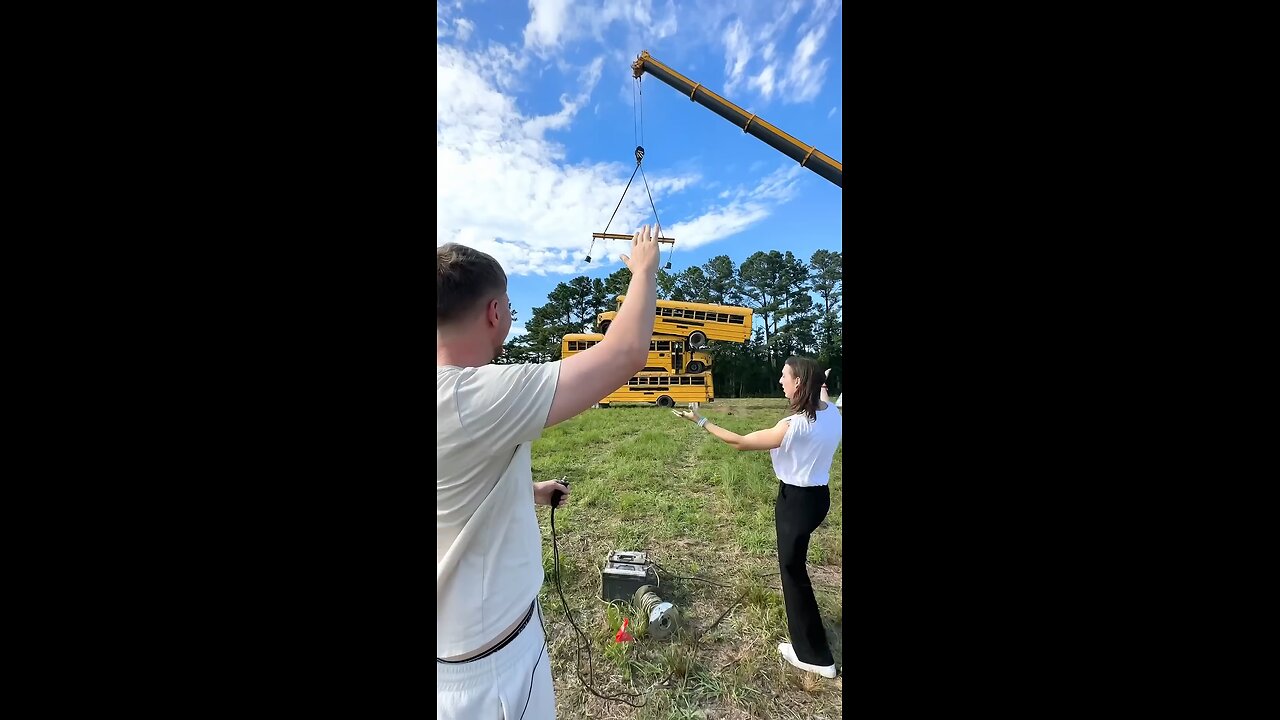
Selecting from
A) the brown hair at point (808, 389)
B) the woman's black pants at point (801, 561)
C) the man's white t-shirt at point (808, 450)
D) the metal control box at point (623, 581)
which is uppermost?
the brown hair at point (808, 389)

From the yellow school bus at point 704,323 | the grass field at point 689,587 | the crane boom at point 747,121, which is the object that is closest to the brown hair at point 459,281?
the grass field at point 689,587

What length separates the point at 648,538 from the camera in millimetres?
4297

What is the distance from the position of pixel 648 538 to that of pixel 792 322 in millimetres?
14979

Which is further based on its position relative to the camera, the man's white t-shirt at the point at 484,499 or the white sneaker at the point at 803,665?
the white sneaker at the point at 803,665

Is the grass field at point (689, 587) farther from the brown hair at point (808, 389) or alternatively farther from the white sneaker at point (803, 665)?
the brown hair at point (808, 389)

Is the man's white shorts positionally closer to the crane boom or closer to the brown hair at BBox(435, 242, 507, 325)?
the brown hair at BBox(435, 242, 507, 325)

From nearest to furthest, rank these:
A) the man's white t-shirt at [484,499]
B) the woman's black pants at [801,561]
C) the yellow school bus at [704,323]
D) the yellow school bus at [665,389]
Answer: the man's white t-shirt at [484,499] → the woman's black pants at [801,561] → the yellow school bus at [704,323] → the yellow school bus at [665,389]

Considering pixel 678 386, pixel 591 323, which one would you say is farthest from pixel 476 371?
pixel 591 323

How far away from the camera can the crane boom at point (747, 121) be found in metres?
4.09

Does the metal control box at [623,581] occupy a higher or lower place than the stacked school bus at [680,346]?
lower

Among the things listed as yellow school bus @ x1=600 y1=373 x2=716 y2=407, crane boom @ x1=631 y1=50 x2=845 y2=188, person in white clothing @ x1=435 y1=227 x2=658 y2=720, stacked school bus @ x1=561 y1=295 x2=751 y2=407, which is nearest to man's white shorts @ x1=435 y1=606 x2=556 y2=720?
person in white clothing @ x1=435 y1=227 x2=658 y2=720

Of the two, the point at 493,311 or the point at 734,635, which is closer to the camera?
the point at 493,311

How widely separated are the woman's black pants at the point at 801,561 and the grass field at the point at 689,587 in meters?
0.18

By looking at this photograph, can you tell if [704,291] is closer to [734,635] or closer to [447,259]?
[734,635]
